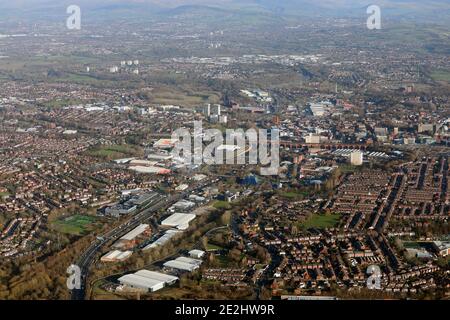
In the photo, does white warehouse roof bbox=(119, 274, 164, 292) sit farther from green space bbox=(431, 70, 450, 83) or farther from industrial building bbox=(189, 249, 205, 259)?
green space bbox=(431, 70, 450, 83)

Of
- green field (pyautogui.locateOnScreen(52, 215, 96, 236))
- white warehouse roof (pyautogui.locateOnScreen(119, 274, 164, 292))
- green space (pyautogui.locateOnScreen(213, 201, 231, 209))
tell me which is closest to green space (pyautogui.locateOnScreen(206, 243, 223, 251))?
white warehouse roof (pyautogui.locateOnScreen(119, 274, 164, 292))

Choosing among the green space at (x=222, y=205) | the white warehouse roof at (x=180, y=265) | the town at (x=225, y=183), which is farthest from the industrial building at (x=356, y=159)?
the white warehouse roof at (x=180, y=265)

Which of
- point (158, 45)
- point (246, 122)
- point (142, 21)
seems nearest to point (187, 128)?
point (246, 122)

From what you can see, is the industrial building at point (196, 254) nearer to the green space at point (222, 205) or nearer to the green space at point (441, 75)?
the green space at point (222, 205)

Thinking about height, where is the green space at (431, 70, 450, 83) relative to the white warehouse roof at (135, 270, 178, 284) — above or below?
above

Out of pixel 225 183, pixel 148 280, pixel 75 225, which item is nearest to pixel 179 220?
pixel 75 225

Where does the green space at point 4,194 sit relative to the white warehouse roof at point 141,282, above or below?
below
